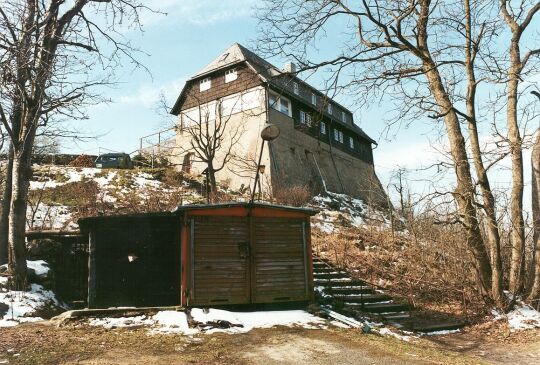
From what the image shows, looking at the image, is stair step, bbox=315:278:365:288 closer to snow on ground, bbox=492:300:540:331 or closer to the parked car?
snow on ground, bbox=492:300:540:331

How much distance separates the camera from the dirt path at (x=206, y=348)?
7.00 m

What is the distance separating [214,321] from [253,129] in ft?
79.2

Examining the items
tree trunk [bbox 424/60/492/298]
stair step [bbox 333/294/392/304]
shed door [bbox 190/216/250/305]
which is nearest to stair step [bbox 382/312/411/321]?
stair step [bbox 333/294/392/304]

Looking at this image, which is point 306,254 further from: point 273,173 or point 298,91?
point 298,91

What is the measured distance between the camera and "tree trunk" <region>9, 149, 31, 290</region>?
11.5m

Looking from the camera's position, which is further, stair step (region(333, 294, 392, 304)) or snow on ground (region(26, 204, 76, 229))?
snow on ground (region(26, 204, 76, 229))

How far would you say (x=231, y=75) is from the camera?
33.7 metres

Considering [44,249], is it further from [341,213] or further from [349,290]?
[341,213]

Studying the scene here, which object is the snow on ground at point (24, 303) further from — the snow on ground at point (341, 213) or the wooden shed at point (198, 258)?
the snow on ground at point (341, 213)

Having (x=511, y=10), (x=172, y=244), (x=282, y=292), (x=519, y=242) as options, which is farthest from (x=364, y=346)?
(x=511, y=10)

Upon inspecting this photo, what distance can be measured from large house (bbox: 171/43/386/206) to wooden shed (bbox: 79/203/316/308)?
17.2 m

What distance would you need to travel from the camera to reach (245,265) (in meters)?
10.9

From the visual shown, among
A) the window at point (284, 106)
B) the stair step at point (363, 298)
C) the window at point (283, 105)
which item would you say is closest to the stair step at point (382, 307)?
the stair step at point (363, 298)

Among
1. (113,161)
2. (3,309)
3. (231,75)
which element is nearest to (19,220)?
(3,309)
